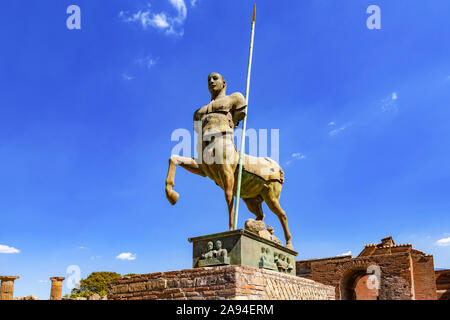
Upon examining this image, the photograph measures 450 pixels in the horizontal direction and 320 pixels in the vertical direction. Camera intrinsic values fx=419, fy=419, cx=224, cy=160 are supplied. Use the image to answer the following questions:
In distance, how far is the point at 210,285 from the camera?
17.4 ft

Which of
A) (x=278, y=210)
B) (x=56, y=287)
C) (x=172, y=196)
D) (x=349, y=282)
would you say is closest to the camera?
(x=172, y=196)

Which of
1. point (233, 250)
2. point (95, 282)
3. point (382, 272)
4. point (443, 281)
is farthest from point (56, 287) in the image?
point (443, 281)

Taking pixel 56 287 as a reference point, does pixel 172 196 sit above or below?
above

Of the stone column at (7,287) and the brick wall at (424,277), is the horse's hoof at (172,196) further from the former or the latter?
the brick wall at (424,277)

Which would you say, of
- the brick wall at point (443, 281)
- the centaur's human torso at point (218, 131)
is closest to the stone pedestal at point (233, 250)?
the centaur's human torso at point (218, 131)

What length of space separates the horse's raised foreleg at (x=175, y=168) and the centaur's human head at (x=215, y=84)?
4.24 feet

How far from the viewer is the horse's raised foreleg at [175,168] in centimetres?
647

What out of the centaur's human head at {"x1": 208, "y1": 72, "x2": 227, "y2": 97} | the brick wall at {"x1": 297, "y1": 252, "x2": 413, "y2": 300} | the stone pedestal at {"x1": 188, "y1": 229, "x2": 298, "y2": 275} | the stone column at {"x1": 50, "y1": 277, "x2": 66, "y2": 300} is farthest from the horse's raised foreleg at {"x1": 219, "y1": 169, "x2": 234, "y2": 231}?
the brick wall at {"x1": 297, "y1": 252, "x2": 413, "y2": 300}

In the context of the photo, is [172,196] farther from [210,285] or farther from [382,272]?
[382,272]

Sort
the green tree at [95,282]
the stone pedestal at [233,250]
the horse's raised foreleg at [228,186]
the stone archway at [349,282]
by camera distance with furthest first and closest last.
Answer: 1. the green tree at [95,282]
2. the stone archway at [349,282]
3. the horse's raised foreleg at [228,186]
4. the stone pedestal at [233,250]

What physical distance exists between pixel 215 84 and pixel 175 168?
1.66 m

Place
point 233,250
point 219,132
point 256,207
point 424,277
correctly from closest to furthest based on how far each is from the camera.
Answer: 1. point 233,250
2. point 219,132
3. point 256,207
4. point 424,277
